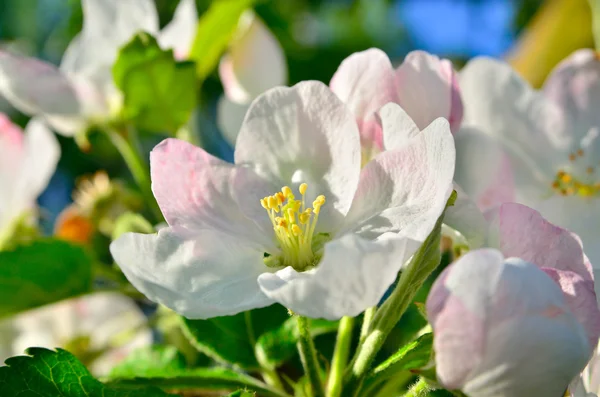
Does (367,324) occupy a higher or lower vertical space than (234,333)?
higher

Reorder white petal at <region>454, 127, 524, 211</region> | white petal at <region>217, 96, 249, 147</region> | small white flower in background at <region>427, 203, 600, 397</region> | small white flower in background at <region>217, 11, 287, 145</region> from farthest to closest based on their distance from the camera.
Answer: small white flower in background at <region>217, 11, 287, 145</region>
white petal at <region>217, 96, 249, 147</region>
white petal at <region>454, 127, 524, 211</region>
small white flower in background at <region>427, 203, 600, 397</region>

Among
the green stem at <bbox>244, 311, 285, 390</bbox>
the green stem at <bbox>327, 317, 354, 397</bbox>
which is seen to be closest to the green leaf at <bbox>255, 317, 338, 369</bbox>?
the green stem at <bbox>244, 311, 285, 390</bbox>

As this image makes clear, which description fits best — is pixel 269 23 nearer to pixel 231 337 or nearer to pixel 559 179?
pixel 559 179

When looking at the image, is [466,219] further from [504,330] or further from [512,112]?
[512,112]

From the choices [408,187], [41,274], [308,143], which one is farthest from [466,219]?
[41,274]

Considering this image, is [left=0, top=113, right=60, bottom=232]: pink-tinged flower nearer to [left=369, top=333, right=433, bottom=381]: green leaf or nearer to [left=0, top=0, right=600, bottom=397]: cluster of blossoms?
[left=0, top=0, right=600, bottom=397]: cluster of blossoms

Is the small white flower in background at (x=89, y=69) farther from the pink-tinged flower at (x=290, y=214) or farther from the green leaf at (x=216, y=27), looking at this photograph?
the pink-tinged flower at (x=290, y=214)
